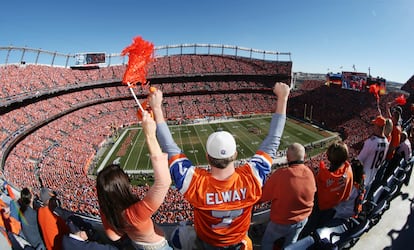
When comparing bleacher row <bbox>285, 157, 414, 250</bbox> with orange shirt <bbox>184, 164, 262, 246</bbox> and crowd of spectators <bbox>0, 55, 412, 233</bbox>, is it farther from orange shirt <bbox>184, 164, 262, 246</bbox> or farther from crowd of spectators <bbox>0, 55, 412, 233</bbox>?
crowd of spectators <bbox>0, 55, 412, 233</bbox>

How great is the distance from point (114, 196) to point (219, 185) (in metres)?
0.91

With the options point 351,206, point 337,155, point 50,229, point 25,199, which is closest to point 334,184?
point 337,155

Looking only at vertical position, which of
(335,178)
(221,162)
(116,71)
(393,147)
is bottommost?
(335,178)

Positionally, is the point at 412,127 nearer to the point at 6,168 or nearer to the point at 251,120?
the point at 6,168

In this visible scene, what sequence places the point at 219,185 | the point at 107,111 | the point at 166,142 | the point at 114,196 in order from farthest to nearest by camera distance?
the point at 107,111
the point at 166,142
the point at 219,185
the point at 114,196

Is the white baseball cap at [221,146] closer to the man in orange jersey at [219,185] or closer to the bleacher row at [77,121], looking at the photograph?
the man in orange jersey at [219,185]

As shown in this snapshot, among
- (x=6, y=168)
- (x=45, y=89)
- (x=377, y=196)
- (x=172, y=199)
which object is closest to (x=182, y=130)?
(x=45, y=89)

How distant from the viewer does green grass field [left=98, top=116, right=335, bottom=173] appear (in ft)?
93.5

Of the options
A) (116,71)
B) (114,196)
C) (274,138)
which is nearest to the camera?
(114,196)

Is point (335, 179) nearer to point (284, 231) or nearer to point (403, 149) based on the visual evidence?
point (284, 231)

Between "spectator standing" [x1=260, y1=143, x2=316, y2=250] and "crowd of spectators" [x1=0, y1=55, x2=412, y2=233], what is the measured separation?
7.25 meters

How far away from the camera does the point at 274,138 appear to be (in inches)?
113

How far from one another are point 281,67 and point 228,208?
63701 millimetres

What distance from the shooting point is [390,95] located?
137 feet
